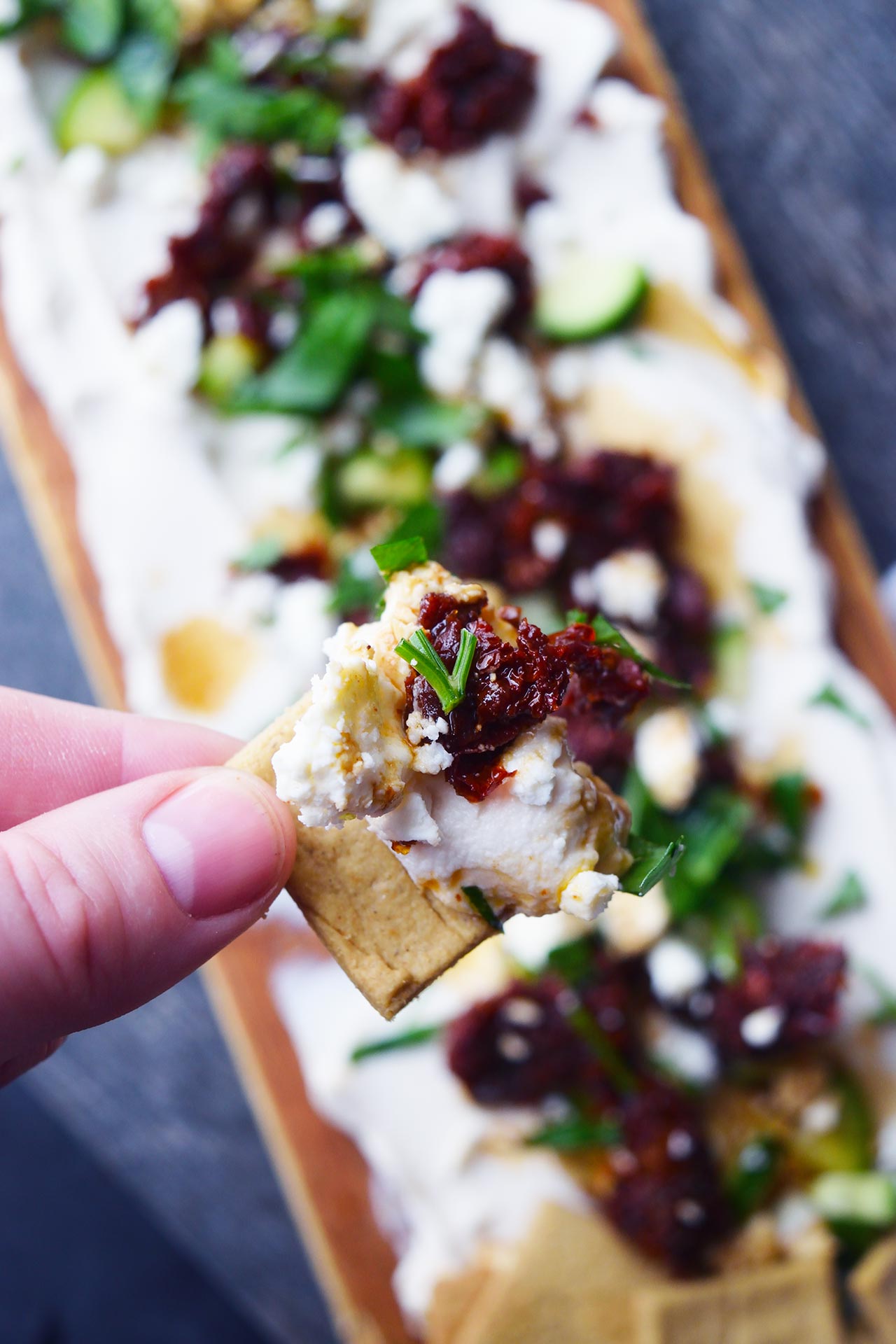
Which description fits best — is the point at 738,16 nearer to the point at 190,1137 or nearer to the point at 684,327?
the point at 684,327

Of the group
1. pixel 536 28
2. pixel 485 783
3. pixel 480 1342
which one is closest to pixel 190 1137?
pixel 480 1342

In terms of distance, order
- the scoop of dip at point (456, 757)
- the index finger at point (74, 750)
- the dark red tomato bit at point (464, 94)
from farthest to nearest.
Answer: the dark red tomato bit at point (464, 94) < the index finger at point (74, 750) < the scoop of dip at point (456, 757)

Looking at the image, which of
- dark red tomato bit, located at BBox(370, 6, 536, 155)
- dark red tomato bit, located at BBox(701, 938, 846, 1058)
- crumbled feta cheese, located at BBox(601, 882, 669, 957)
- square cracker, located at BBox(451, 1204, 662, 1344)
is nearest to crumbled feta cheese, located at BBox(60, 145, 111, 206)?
dark red tomato bit, located at BBox(370, 6, 536, 155)

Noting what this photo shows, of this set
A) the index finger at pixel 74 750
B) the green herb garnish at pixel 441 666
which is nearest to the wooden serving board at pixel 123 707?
the index finger at pixel 74 750

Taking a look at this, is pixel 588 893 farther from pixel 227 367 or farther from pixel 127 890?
pixel 227 367

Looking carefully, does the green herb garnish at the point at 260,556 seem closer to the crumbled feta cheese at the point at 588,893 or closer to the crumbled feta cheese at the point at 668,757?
the crumbled feta cheese at the point at 668,757

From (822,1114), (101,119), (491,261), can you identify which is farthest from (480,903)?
(101,119)
